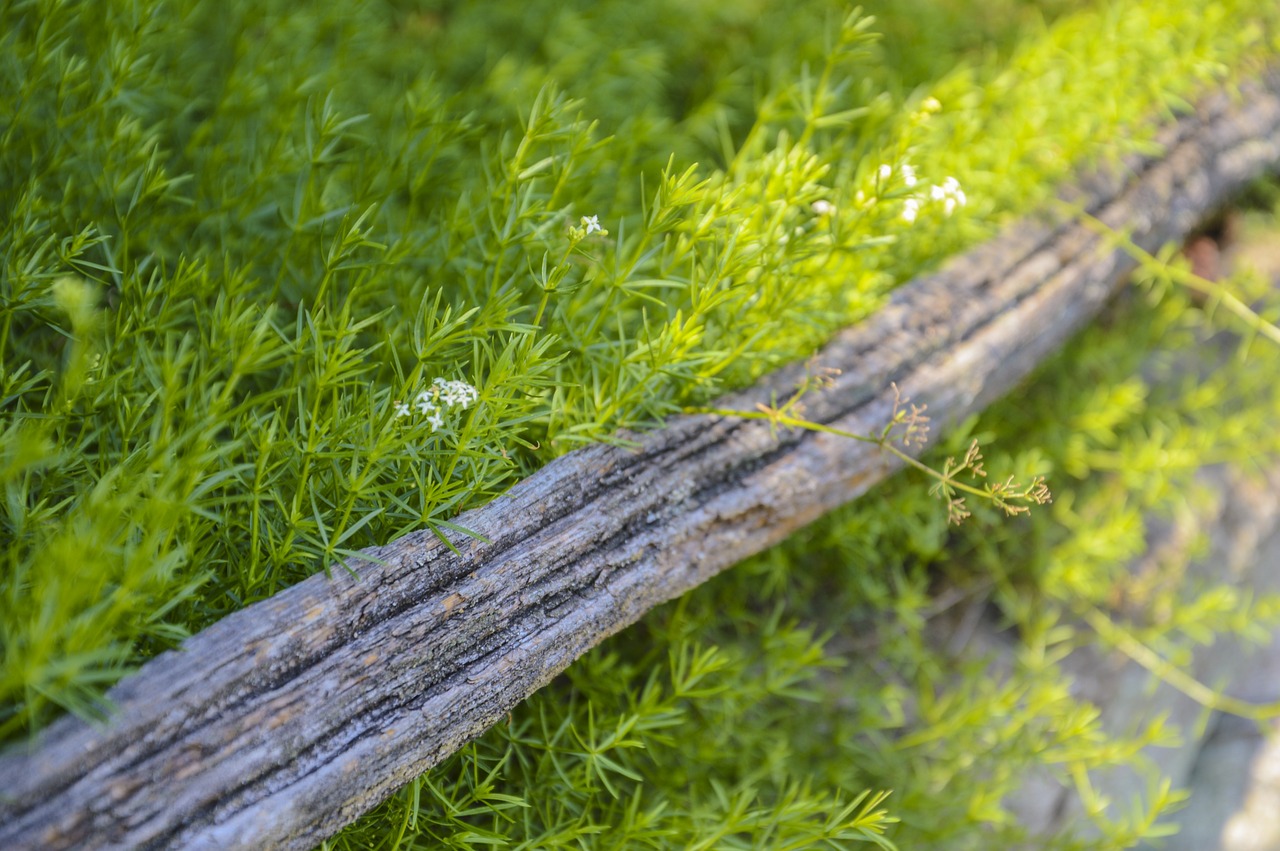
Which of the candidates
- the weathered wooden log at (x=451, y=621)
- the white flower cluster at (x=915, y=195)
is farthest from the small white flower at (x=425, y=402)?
the white flower cluster at (x=915, y=195)

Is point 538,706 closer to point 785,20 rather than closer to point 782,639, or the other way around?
point 782,639

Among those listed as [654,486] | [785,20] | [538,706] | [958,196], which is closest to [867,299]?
[958,196]

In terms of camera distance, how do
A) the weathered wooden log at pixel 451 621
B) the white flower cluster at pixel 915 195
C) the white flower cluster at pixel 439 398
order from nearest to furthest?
the weathered wooden log at pixel 451 621 → the white flower cluster at pixel 439 398 → the white flower cluster at pixel 915 195

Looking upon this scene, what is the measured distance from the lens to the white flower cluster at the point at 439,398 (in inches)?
56.1

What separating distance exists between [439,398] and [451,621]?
35 centimetres

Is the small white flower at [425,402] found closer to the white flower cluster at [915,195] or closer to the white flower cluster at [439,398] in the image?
the white flower cluster at [439,398]

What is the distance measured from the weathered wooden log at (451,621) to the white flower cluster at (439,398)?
0.19 m

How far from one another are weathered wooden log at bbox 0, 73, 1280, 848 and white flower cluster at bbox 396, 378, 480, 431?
7.6 inches

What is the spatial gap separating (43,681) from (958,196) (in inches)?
72.7

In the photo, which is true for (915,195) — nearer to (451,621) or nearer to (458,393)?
(458,393)

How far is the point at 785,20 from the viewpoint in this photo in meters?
3.15

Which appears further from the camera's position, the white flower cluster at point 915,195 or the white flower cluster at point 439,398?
the white flower cluster at point 915,195

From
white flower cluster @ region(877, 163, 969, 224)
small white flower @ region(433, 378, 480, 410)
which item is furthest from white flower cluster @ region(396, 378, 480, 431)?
white flower cluster @ region(877, 163, 969, 224)

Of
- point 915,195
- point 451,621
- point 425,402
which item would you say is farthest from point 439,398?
point 915,195
